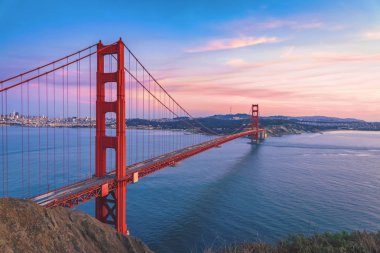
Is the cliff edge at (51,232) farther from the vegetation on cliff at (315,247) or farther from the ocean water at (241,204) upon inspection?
the vegetation on cliff at (315,247)

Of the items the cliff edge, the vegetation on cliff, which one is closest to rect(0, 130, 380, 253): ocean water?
the cliff edge

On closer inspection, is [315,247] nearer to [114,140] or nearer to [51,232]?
[51,232]

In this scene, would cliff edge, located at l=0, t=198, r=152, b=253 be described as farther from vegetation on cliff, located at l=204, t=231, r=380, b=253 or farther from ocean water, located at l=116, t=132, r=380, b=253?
vegetation on cliff, located at l=204, t=231, r=380, b=253

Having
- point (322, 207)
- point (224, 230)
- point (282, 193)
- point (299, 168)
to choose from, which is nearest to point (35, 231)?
point (224, 230)

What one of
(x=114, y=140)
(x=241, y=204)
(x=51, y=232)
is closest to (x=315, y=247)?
(x=51, y=232)

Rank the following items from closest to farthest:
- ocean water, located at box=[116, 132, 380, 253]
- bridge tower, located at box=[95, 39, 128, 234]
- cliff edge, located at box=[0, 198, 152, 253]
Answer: cliff edge, located at box=[0, 198, 152, 253] → bridge tower, located at box=[95, 39, 128, 234] → ocean water, located at box=[116, 132, 380, 253]

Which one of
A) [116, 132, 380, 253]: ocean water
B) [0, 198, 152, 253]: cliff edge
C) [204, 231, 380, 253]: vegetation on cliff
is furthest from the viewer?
[116, 132, 380, 253]: ocean water
